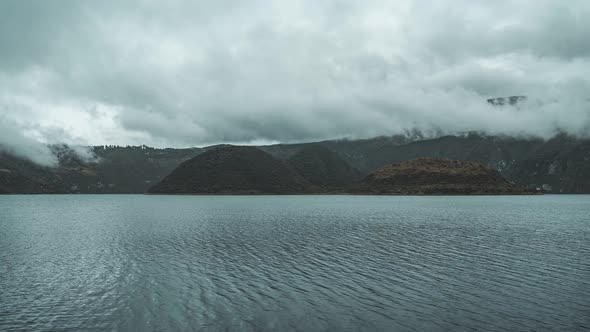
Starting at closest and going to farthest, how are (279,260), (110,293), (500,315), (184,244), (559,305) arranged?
(500,315) → (559,305) → (110,293) → (279,260) → (184,244)

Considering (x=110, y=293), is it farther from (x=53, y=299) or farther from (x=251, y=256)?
(x=251, y=256)

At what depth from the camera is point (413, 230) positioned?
330 feet

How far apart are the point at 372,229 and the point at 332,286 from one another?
200 feet

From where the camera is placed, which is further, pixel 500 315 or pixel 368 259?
pixel 368 259

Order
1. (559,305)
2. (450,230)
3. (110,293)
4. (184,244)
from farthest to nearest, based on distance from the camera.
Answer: (450,230)
(184,244)
(110,293)
(559,305)

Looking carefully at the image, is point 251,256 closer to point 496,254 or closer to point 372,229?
point 496,254

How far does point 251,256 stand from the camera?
63.9m

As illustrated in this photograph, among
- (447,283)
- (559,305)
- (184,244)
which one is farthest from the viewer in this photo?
(184,244)

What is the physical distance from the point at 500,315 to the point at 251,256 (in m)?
38.2

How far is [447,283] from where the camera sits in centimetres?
4541

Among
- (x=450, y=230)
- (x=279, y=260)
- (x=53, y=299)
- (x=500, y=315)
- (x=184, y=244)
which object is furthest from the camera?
(x=450, y=230)

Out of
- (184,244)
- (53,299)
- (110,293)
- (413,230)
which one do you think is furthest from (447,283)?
(413,230)

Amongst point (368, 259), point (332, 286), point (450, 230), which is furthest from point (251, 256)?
point (450, 230)

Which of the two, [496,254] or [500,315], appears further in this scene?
[496,254]
